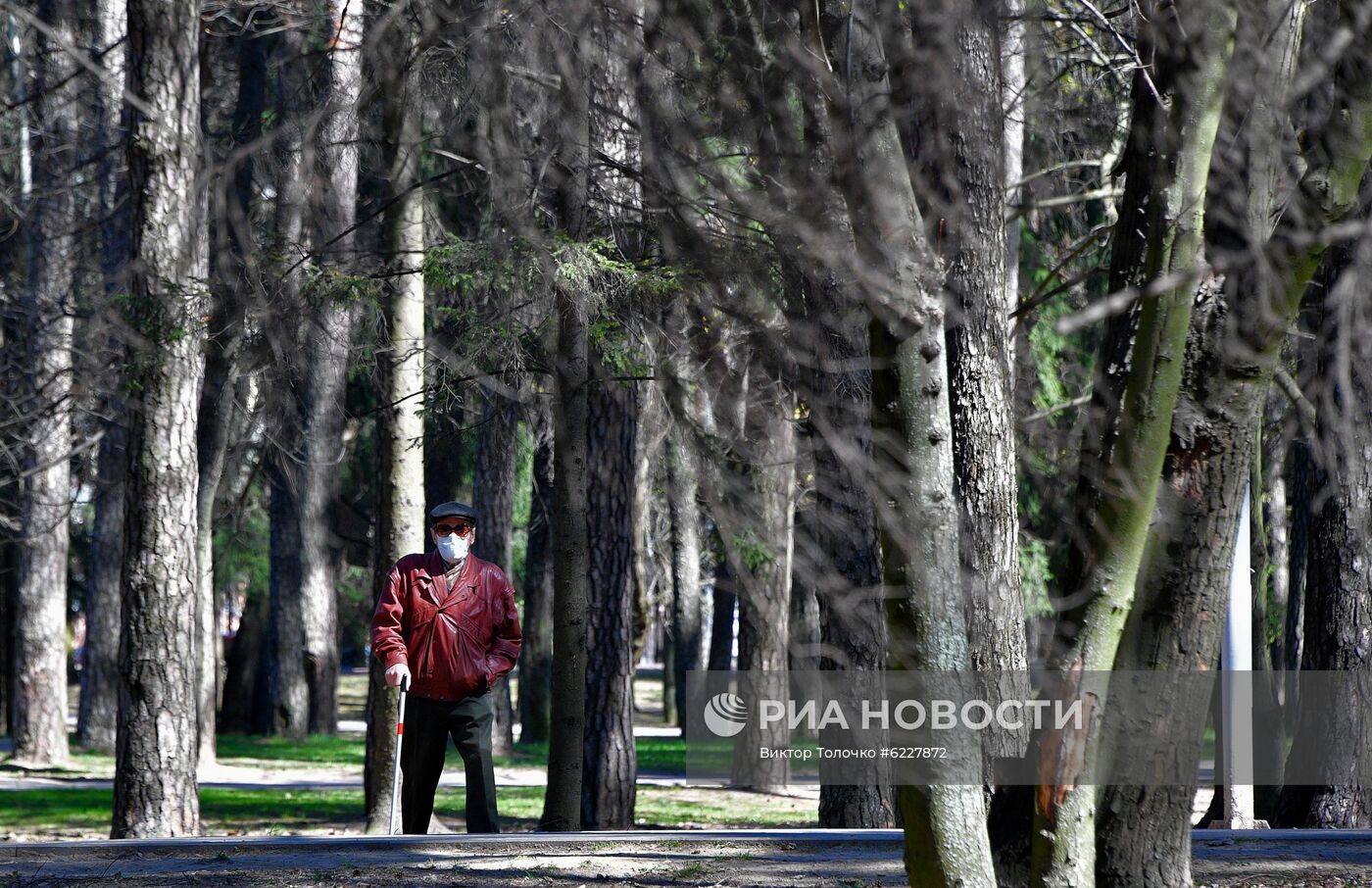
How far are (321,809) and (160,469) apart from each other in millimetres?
5536

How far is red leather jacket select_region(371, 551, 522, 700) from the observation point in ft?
24.8

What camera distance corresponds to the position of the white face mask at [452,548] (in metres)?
7.84

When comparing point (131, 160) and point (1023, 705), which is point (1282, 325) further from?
point (131, 160)

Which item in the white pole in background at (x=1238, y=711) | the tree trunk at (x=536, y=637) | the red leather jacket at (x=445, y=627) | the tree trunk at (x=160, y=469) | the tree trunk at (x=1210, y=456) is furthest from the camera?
the tree trunk at (x=536, y=637)

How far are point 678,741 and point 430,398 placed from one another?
18.0m

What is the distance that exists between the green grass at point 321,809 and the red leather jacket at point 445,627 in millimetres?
4316

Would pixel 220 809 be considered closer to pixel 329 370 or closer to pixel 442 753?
pixel 329 370

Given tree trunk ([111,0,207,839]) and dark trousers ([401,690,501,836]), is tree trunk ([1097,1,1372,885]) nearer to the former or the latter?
dark trousers ([401,690,501,836])

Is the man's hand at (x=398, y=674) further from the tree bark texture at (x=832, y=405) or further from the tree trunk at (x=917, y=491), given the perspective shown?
the tree trunk at (x=917, y=491)

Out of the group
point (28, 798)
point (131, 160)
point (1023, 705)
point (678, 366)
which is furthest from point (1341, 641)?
point (28, 798)

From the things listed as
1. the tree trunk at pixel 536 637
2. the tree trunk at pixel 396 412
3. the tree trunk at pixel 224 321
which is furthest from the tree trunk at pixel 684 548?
the tree trunk at pixel 224 321

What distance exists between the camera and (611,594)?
1153 cm

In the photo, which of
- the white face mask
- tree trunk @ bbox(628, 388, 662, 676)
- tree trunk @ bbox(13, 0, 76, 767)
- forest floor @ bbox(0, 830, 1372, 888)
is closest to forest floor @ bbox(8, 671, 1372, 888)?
forest floor @ bbox(0, 830, 1372, 888)

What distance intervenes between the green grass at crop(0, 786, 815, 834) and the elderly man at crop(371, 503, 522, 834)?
407 centimetres
